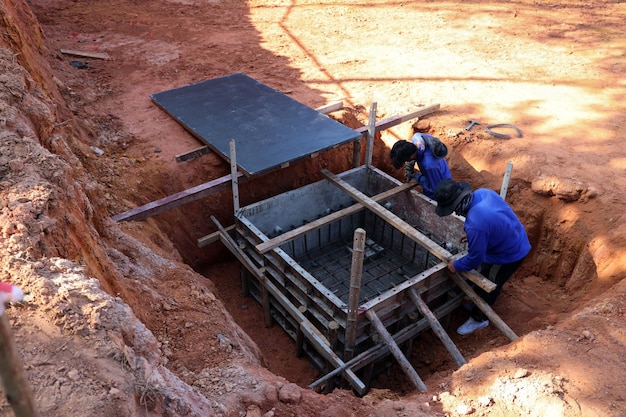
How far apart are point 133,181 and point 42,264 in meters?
3.78

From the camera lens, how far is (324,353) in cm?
488

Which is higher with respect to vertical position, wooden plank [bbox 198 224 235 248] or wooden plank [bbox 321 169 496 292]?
wooden plank [bbox 321 169 496 292]

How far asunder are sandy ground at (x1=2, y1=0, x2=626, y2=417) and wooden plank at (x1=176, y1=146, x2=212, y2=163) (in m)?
0.09

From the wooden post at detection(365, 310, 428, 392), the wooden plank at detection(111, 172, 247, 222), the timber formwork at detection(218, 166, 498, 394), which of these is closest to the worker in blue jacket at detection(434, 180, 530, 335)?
the timber formwork at detection(218, 166, 498, 394)

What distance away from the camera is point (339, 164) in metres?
7.59

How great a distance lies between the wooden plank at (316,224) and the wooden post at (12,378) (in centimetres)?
431

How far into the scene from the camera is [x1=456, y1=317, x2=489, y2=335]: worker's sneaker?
5500 mm

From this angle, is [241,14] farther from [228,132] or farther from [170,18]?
[228,132]

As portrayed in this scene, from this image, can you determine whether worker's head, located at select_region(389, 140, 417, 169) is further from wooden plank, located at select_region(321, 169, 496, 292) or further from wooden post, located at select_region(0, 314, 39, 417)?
wooden post, located at select_region(0, 314, 39, 417)

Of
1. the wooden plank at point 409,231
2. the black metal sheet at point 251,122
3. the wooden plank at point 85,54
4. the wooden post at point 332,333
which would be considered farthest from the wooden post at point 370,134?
the wooden plank at point 85,54

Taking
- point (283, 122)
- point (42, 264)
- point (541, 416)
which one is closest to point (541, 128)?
point (283, 122)

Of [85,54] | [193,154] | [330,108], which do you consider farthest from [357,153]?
[85,54]

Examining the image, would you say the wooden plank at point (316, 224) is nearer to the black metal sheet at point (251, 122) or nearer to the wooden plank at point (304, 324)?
the wooden plank at point (304, 324)

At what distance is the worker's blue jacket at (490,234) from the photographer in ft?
14.7
